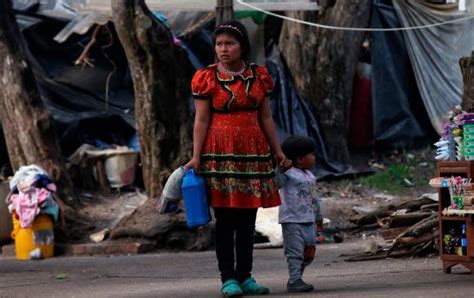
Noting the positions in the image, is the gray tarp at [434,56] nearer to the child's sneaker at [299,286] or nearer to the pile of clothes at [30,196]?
the pile of clothes at [30,196]

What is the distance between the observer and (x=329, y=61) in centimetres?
1644

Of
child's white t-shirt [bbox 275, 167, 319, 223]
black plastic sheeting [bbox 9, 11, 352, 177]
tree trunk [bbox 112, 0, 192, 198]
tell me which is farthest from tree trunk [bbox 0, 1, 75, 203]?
child's white t-shirt [bbox 275, 167, 319, 223]

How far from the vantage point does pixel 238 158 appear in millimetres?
7133

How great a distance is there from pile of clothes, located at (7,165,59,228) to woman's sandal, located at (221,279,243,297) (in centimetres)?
547

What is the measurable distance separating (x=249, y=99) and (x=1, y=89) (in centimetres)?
740

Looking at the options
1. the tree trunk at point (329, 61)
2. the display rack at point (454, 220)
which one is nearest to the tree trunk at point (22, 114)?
the tree trunk at point (329, 61)

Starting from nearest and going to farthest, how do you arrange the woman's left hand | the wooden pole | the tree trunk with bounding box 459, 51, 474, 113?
the woman's left hand → the tree trunk with bounding box 459, 51, 474, 113 → the wooden pole

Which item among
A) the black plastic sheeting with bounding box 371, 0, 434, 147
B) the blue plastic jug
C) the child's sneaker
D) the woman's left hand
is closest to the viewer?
the blue plastic jug

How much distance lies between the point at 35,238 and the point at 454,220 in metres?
5.58

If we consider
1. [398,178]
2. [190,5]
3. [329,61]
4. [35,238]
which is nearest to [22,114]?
[35,238]

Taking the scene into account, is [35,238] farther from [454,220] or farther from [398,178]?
[398,178]

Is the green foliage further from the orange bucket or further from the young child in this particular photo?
the young child

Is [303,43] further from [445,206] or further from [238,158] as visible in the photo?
[238,158]

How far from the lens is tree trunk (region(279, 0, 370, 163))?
53.5ft
